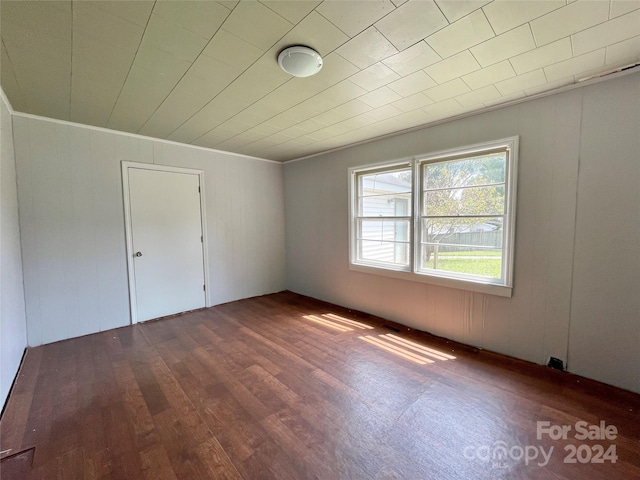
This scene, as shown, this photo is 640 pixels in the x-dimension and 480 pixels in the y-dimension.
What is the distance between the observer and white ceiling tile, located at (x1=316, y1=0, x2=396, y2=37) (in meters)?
1.33

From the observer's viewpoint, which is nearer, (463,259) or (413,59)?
(413,59)

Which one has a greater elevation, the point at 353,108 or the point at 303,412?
the point at 353,108

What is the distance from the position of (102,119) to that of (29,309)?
7.25 feet

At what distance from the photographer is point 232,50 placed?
1.69 meters

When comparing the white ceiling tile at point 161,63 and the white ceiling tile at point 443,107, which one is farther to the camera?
the white ceiling tile at point 443,107

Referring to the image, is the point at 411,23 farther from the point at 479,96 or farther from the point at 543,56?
the point at 479,96

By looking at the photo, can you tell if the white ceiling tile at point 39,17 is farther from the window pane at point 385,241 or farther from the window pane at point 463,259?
the window pane at point 463,259

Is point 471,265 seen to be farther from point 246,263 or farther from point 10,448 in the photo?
point 10,448

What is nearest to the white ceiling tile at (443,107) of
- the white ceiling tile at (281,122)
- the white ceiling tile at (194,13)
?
the white ceiling tile at (281,122)

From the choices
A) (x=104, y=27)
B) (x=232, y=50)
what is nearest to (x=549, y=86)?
(x=232, y=50)

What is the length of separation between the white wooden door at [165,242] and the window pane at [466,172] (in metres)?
3.34

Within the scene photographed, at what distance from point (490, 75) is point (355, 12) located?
129cm

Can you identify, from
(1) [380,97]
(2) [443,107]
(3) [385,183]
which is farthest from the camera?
(3) [385,183]

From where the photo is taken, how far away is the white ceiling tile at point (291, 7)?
131cm
